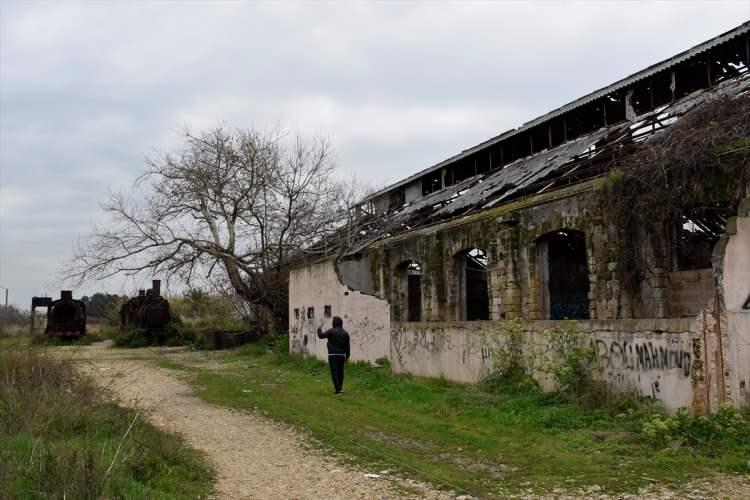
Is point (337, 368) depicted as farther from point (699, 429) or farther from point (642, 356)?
point (699, 429)

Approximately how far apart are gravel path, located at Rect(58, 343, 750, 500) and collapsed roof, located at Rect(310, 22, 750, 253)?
28.1 feet

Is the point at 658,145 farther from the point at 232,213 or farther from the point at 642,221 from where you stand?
the point at 232,213

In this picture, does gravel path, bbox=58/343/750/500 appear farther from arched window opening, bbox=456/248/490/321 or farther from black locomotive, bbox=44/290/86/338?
black locomotive, bbox=44/290/86/338

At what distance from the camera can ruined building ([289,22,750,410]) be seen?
29.7 feet

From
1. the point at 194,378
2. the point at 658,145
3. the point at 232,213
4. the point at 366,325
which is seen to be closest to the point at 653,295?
the point at 658,145

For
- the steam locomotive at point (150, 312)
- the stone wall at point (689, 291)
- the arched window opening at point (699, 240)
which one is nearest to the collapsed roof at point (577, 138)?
the arched window opening at point (699, 240)

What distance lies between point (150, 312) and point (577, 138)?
941 inches

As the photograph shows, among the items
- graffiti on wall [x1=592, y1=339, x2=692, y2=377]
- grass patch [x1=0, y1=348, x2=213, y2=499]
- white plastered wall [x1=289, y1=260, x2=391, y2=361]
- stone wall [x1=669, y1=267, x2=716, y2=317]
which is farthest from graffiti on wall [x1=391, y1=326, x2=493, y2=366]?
grass patch [x1=0, y1=348, x2=213, y2=499]

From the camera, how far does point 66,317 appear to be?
38344 millimetres

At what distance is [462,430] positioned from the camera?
948cm

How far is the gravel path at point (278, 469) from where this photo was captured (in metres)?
6.35

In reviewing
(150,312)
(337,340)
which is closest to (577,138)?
(337,340)

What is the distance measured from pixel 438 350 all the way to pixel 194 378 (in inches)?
288

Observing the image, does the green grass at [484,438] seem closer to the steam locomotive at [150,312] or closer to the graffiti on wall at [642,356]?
the graffiti on wall at [642,356]
